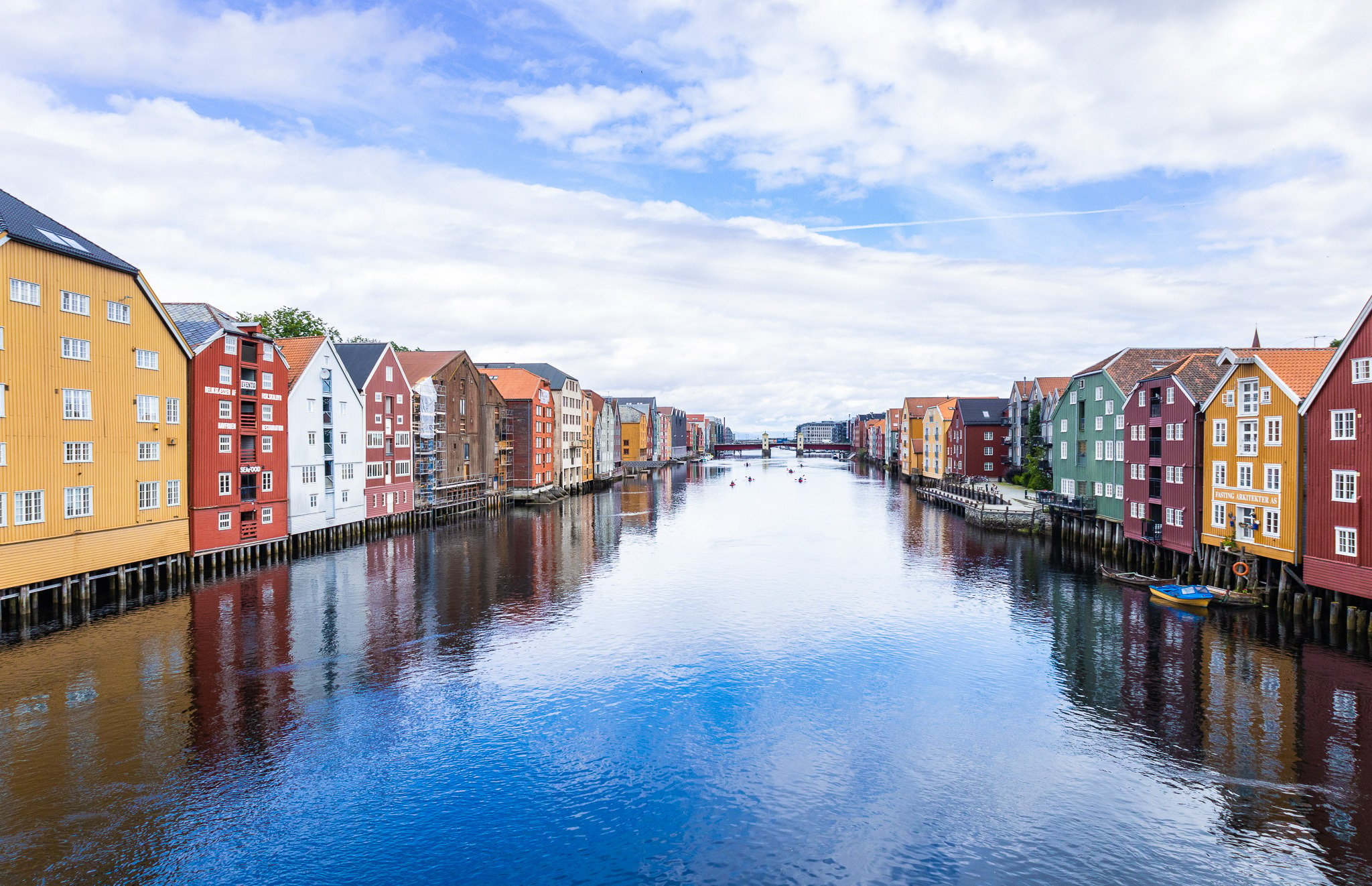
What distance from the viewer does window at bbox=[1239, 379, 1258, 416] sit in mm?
42969

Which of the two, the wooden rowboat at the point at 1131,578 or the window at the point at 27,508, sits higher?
the window at the point at 27,508

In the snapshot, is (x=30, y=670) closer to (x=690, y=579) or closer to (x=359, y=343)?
(x=690, y=579)

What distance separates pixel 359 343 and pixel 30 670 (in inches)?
1991

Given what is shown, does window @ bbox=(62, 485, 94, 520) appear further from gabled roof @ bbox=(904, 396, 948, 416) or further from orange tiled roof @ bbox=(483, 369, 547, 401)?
gabled roof @ bbox=(904, 396, 948, 416)

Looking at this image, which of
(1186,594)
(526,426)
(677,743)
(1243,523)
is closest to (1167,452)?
(1243,523)

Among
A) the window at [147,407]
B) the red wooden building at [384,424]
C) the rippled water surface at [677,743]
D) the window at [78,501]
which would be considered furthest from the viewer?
the red wooden building at [384,424]

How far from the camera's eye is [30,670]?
30156mm

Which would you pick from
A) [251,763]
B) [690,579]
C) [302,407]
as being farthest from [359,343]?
[251,763]

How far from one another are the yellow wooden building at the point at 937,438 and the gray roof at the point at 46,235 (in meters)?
118

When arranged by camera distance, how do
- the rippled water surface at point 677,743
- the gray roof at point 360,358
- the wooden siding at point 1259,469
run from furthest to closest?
the gray roof at point 360,358 → the wooden siding at point 1259,469 → the rippled water surface at point 677,743

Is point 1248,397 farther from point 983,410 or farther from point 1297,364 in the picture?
point 983,410

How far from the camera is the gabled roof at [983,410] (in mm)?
121562

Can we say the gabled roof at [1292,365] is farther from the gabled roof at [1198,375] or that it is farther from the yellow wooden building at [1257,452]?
the gabled roof at [1198,375]

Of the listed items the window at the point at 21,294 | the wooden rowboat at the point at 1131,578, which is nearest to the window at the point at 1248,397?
the wooden rowboat at the point at 1131,578
